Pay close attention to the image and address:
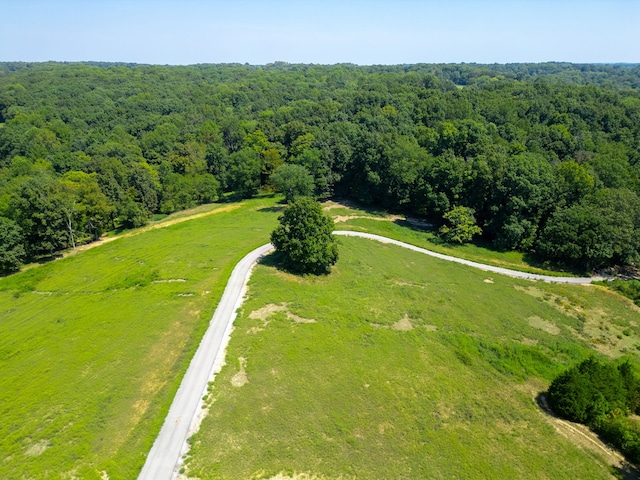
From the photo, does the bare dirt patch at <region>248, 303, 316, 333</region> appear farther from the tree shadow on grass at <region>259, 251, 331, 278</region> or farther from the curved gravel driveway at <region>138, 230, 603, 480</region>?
the tree shadow on grass at <region>259, 251, 331, 278</region>

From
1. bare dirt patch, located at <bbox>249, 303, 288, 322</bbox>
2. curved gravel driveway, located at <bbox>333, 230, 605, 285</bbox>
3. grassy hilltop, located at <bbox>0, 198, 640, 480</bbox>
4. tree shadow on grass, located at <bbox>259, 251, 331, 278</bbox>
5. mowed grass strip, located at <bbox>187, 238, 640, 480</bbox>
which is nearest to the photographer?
grassy hilltop, located at <bbox>0, 198, 640, 480</bbox>

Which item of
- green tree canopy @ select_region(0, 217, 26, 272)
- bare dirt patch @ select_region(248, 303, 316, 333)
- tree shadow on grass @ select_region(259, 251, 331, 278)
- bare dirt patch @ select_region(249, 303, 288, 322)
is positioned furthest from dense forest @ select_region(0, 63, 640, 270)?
bare dirt patch @ select_region(249, 303, 288, 322)

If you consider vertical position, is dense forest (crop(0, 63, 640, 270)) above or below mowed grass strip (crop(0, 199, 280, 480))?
above

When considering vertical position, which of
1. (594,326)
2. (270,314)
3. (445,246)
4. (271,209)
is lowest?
(594,326)

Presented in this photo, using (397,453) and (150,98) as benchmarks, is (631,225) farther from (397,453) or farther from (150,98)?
(150,98)

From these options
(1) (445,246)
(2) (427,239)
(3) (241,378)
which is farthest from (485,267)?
(3) (241,378)

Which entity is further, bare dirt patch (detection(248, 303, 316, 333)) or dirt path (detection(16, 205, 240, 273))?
dirt path (detection(16, 205, 240, 273))

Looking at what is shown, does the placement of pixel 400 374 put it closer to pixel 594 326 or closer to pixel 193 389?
pixel 193 389

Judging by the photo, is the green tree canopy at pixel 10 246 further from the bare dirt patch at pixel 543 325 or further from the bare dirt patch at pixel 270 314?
the bare dirt patch at pixel 543 325
